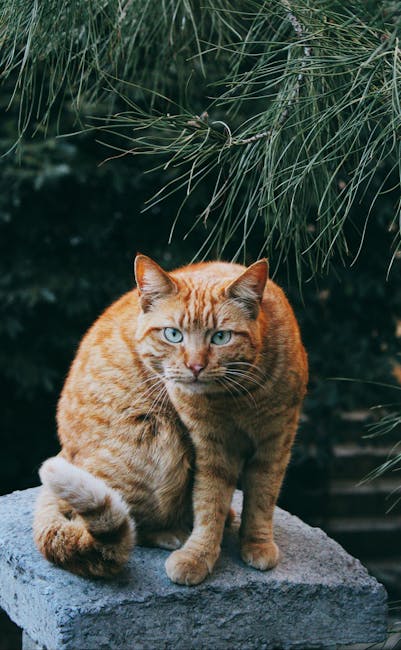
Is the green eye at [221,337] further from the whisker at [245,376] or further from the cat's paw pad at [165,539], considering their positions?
the cat's paw pad at [165,539]

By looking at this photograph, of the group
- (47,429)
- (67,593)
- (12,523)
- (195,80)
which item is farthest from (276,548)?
(195,80)

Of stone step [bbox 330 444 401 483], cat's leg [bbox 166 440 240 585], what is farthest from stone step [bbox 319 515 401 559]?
cat's leg [bbox 166 440 240 585]

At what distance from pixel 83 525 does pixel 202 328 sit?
46 cm

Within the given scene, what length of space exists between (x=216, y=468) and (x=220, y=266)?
1.61 feet

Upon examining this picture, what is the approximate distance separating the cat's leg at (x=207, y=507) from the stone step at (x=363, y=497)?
185cm

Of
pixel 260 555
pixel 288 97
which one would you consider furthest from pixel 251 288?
pixel 260 555

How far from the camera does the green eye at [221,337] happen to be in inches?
77.5

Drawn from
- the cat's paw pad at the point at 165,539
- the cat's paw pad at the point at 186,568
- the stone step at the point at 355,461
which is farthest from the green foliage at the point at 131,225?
the cat's paw pad at the point at 186,568

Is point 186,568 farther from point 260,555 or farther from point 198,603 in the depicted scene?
point 260,555

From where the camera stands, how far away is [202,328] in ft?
6.46

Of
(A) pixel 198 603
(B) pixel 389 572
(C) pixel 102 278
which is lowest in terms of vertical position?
(B) pixel 389 572

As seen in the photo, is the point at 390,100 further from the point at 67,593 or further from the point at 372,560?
the point at 372,560

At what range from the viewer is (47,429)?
3297 millimetres

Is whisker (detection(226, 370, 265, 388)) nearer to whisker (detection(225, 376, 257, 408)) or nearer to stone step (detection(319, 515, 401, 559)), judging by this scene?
whisker (detection(225, 376, 257, 408))
